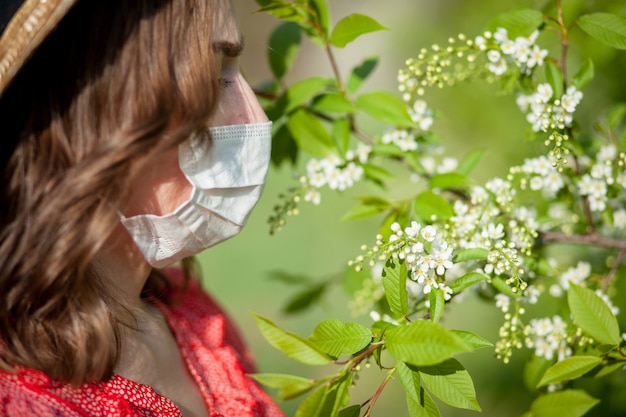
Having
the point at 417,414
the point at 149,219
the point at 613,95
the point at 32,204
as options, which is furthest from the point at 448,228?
the point at 613,95

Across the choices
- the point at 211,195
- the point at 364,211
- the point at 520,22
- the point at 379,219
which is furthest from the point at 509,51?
the point at 379,219

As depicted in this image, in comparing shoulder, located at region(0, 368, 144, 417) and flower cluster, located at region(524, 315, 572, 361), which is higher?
shoulder, located at region(0, 368, 144, 417)

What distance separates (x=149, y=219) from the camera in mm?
838

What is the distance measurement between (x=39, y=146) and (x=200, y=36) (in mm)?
209

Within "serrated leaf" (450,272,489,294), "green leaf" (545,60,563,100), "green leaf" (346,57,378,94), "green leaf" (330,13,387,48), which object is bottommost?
"serrated leaf" (450,272,489,294)

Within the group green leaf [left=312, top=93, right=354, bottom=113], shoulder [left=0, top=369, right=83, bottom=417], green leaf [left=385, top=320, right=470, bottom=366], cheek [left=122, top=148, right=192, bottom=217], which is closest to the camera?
green leaf [left=385, top=320, right=470, bottom=366]

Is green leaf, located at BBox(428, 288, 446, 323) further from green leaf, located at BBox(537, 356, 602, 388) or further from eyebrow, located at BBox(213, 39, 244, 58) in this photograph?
eyebrow, located at BBox(213, 39, 244, 58)

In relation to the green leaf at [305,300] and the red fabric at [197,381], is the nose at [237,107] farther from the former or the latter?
the green leaf at [305,300]

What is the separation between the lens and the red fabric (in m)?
0.74

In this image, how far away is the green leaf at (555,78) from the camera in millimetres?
884

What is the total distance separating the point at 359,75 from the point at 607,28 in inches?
14.0

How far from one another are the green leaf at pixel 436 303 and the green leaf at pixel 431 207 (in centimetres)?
18

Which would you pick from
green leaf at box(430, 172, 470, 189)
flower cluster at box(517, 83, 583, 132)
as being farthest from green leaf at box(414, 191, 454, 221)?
flower cluster at box(517, 83, 583, 132)

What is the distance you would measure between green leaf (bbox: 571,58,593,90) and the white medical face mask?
0.40 metres
